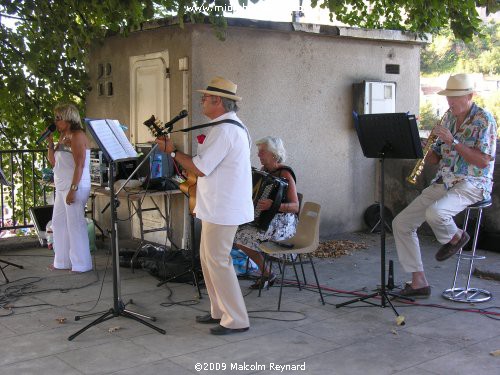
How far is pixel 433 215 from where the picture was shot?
18.0ft

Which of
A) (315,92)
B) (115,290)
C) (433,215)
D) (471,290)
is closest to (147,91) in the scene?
(315,92)

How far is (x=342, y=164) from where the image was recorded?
898 cm

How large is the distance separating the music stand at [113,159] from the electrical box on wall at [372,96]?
4469mm

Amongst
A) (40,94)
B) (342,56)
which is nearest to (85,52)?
(40,94)

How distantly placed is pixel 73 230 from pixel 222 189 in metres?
2.96

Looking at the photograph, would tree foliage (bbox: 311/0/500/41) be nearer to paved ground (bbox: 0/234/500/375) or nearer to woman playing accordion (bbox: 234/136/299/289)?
woman playing accordion (bbox: 234/136/299/289)

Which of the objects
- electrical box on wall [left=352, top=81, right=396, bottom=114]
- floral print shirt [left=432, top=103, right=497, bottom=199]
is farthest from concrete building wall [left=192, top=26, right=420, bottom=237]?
floral print shirt [left=432, top=103, right=497, bottom=199]

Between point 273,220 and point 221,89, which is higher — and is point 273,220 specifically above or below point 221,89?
below

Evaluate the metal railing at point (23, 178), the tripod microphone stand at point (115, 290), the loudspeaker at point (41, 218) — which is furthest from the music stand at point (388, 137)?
the metal railing at point (23, 178)

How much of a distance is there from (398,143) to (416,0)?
3877mm

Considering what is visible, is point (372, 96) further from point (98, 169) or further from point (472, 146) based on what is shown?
point (98, 169)

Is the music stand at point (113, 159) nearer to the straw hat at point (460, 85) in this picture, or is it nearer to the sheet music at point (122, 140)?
the sheet music at point (122, 140)

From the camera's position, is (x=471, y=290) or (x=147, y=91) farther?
(x=147, y=91)

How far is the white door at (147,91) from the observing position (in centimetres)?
769
